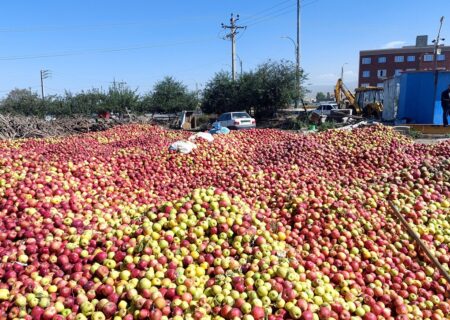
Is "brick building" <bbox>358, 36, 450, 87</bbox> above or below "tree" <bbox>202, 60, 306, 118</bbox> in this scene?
above

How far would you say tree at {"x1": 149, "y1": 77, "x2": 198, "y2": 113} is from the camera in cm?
4234

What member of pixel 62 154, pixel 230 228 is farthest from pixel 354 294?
pixel 62 154

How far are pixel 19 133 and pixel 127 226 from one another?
48.0ft

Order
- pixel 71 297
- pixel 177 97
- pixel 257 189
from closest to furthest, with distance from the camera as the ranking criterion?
pixel 71 297 < pixel 257 189 < pixel 177 97

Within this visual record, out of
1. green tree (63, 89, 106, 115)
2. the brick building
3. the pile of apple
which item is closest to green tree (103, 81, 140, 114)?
green tree (63, 89, 106, 115)

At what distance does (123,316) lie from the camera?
9.05 ft

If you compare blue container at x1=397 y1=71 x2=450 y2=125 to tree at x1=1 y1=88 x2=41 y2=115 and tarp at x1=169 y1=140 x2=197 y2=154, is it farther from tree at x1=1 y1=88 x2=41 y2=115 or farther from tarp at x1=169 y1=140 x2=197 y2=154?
tree at x1=1 y1=88 x2=41 y2=115

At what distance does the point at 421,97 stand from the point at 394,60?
65.1m

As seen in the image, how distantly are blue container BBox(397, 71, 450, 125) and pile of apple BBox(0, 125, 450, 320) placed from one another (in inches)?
579

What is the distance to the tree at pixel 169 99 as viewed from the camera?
4234cm

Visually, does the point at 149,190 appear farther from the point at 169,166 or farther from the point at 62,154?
the point at 62,154

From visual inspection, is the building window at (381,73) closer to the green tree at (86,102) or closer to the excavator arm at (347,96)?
the excavator arm at (347,96)

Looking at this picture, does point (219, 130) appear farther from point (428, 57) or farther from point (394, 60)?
point (428, 57)

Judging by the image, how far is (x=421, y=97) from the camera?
19.5 metres
